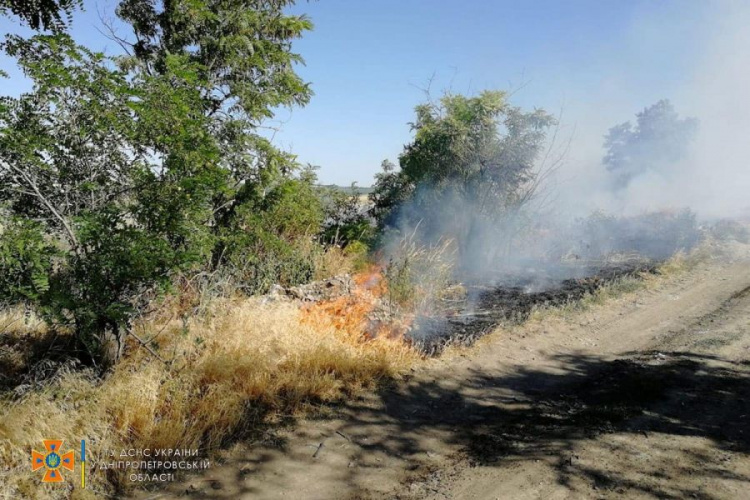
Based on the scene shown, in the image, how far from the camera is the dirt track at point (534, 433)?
10.8ft

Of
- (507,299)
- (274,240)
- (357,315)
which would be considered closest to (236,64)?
(274,240)

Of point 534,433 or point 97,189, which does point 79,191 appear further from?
point 534,433

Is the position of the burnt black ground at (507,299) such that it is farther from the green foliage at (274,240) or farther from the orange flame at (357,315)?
the green foliage at (274,240)

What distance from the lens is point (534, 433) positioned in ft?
13.4

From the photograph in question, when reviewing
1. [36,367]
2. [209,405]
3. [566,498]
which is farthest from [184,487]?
[566,498]

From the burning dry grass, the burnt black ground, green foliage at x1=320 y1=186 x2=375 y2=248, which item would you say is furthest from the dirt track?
green foliage at x1=320 y1=186 x2=375 y2=248

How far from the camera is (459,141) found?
440 inches

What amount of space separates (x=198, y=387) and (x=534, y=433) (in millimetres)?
3446

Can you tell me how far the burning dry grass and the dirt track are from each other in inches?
14.7

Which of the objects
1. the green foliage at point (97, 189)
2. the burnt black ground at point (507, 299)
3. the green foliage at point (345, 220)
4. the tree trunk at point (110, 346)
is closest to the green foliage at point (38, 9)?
the green foliage at point (97, 189)

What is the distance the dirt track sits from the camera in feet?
10.8

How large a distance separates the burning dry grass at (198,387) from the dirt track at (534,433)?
374 millimetres

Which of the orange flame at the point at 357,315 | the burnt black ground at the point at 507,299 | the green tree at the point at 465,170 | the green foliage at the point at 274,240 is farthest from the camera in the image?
the green tree at the point at 465,170

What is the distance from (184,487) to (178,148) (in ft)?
10.1
